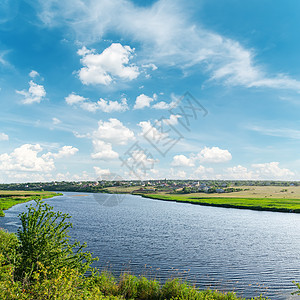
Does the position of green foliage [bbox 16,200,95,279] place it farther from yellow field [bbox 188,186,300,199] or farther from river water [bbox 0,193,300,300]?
yellow field [bbox 188,186,300,199]

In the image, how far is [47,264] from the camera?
42.2ft

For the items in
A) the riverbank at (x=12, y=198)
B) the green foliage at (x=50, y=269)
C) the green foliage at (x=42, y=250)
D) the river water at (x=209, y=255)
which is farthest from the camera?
the riverbank at (x=12, y=198)

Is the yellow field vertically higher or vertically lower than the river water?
higher

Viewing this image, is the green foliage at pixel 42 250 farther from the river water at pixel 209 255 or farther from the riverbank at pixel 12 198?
the riverbank at pixel 12 198

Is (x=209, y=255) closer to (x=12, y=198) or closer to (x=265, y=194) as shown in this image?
(x=12, y=198)

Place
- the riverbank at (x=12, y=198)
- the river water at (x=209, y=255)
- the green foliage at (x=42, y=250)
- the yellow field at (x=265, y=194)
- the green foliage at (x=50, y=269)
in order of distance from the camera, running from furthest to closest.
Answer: the yellow field at (x=265, y=194) < the riverbank at (x=12, y=198) < the river water at (x=209, y=255) < the green foliage at (x=42, y=250) < the green foliage at (x=50, y=269)

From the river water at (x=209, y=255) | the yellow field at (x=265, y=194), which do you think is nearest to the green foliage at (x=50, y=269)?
the river water at (x=209, y=255)


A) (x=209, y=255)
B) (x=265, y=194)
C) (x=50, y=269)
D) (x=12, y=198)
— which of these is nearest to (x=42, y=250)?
(x=50, y=269)

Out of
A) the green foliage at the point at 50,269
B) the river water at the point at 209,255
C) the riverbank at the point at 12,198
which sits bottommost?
the riverbank at the point at 12,198

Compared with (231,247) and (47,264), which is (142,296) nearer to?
(47,264)

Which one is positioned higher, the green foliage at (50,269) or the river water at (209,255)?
the green foliage at (50,269)

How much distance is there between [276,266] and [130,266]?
14.3m

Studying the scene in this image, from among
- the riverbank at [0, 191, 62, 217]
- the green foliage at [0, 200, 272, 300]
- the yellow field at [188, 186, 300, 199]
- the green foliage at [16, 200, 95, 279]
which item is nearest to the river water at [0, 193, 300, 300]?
the green foliage at [0, 200, 272, 300]

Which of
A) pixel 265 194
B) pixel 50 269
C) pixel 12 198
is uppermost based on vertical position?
pixel 265 194
